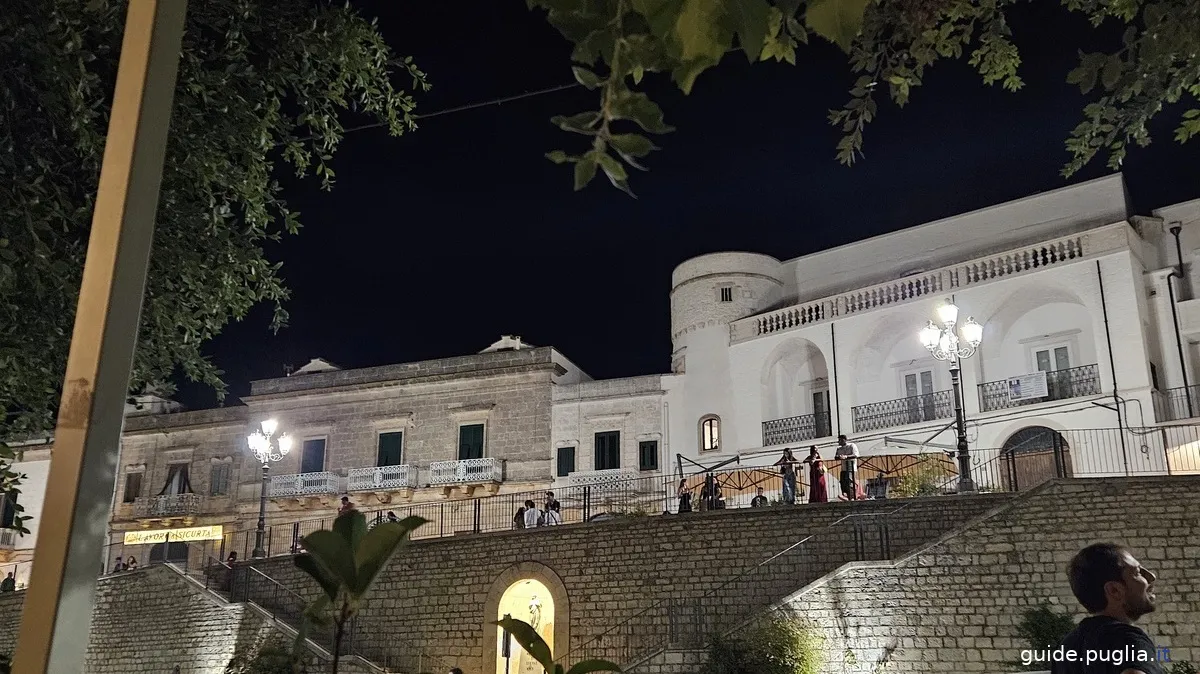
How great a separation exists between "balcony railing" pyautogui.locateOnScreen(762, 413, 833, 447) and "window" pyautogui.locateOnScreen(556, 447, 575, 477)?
5.53 meters

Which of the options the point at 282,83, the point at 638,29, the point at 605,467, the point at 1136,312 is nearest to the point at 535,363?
the point at 605,467

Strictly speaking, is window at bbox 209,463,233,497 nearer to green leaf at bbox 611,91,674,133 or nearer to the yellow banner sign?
the yellow banner sign

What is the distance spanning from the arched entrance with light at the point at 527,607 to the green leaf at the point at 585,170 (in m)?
15.3

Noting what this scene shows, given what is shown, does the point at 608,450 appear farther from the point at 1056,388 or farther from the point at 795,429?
the point at 1056,388

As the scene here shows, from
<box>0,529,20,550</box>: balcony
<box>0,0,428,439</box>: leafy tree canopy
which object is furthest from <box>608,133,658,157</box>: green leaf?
<box>0,529,20,550</box>: balcony

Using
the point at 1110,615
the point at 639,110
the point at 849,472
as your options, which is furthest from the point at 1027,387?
the point at 639,110

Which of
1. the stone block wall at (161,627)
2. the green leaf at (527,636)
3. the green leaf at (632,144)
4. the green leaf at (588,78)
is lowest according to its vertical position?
the stone block wall at (161,627)

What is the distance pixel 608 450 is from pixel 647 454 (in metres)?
1.14

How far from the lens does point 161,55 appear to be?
2068 millimetres

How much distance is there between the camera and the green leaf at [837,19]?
1.84 meters

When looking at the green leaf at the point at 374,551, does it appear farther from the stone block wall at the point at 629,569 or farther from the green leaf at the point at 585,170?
the stone block wall at the point at 629,569

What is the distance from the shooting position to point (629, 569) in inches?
673

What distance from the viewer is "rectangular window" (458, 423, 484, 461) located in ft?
88.9

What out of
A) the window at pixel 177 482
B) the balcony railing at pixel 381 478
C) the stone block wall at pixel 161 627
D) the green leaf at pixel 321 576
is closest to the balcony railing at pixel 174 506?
the window at pixel 177 482
